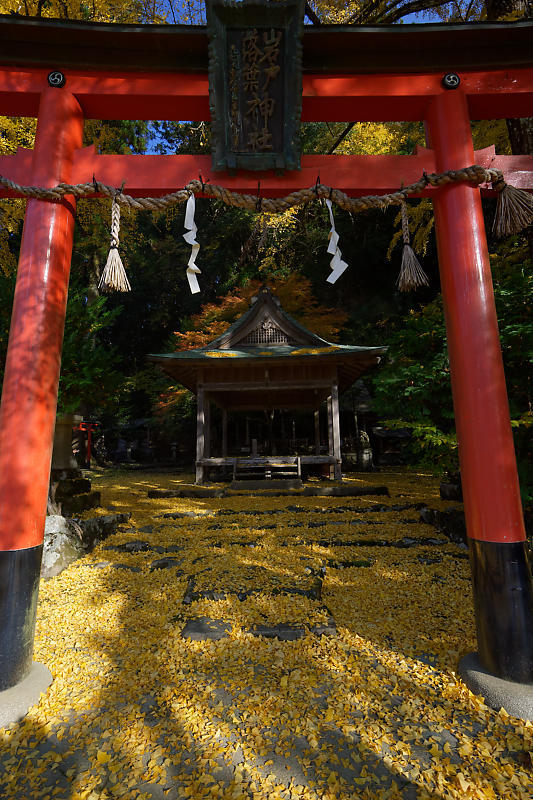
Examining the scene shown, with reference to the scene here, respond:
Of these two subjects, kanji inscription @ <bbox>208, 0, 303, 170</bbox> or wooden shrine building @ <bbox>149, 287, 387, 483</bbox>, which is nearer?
kanji inscription @ <bbox>208, 0, 303, 170</bbox>

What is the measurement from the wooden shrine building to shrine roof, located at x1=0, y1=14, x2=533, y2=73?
21.1ft

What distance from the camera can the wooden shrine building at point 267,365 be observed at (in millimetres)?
9680

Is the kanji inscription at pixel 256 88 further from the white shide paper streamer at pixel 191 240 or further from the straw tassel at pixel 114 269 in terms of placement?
the straw tassel at pixel 114 269

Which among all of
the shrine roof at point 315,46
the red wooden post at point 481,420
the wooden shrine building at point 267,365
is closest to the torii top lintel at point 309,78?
the shrine roof at point 315,46

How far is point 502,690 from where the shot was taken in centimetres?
208

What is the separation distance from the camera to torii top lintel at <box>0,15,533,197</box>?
271cm

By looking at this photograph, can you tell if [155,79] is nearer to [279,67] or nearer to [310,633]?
[279,67]

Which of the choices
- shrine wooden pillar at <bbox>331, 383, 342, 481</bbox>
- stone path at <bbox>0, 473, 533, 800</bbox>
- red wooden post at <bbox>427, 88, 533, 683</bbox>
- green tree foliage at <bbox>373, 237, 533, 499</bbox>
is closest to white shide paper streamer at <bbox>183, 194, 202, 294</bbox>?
red wooden post at <bbox>427, 88, 533, 683</bbox>

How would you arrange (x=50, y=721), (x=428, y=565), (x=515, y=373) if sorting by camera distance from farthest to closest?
(x=515, y=373) < (x=428, y=565) < (x=50, y=721)

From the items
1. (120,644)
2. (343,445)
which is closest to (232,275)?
(343,445)

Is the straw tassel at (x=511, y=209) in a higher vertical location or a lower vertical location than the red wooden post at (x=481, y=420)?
higher

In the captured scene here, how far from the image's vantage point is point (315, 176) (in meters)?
2.93

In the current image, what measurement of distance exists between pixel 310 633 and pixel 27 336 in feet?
9.85

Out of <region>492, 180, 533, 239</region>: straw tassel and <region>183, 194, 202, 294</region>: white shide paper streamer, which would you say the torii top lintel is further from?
<region>183, 194, 202, 294</region>: white shide paper streamer
